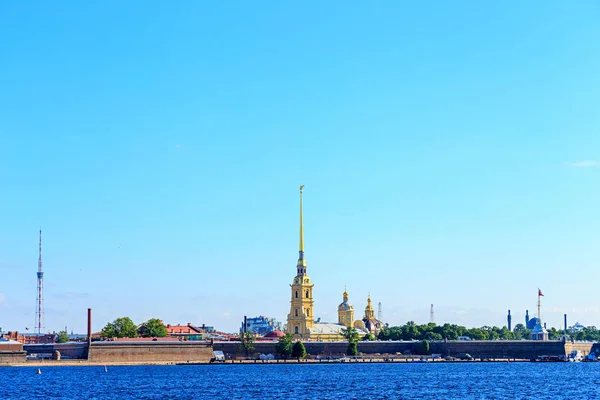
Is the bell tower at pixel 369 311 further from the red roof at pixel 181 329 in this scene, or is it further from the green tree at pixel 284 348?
the green tree at pixel 284 348

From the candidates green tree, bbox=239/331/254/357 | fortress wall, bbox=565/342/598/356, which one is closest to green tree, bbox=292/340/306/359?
green tree, bbox=239/331/254/357

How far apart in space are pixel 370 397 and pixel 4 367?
68.3 meters

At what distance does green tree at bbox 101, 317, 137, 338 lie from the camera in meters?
135

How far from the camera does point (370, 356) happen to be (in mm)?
134625

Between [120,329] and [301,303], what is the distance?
27795mm

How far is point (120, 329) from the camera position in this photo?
137375mm

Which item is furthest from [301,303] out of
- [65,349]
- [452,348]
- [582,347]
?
[582,347]

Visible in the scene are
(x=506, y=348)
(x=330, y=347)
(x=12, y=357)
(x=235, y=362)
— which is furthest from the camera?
(x=330, y=347)

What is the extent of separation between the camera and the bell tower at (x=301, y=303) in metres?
148

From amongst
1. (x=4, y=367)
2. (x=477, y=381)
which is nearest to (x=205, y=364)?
(x=4, y=367)

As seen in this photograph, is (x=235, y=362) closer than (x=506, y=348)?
Yes

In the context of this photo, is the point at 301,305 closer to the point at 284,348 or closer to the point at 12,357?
the point at 284,348

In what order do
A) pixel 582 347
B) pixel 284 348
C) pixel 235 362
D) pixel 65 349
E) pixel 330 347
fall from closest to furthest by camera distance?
Answer: pixel 235 362
pixel 65 349
pixel 284 348
pixel 330 347
pixel 582 347

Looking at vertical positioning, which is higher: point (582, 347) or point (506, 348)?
point (506, 348)
